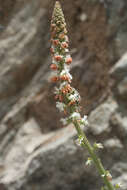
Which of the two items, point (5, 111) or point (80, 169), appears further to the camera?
point (5, 111)

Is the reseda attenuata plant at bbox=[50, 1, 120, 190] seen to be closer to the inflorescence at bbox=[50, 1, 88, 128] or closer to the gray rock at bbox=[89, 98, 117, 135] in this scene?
the inflorescence at bbox=[50, 1, 88, 128]

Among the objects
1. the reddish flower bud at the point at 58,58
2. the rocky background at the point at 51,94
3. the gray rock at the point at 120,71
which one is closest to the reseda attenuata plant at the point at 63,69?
the reddish flower bud at the point at 58,58

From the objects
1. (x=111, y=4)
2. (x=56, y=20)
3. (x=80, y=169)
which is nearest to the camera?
(x=56, y=20)

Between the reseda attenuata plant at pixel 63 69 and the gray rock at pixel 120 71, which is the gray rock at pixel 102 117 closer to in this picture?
the gray rock at pixel 120 71

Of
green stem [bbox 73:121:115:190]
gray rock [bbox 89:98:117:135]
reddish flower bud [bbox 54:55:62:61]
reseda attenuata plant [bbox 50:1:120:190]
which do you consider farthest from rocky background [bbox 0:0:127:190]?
reddish flower bud [bbox 54:55:62:61]

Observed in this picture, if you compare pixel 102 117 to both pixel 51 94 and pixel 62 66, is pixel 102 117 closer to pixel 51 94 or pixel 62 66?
pixel 51 94

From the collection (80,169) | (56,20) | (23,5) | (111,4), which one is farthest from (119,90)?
(23,5)

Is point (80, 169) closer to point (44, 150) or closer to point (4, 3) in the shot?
point (44, 150)

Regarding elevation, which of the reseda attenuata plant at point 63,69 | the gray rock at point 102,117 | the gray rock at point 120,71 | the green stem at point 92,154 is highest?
the gray rock at point 120,71
